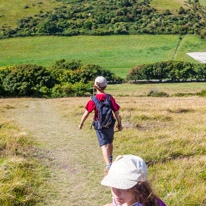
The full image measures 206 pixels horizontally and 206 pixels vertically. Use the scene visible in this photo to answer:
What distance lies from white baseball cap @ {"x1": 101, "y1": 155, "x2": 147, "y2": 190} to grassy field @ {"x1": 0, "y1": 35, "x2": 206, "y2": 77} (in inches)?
4161

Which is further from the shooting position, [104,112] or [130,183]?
[104,112]

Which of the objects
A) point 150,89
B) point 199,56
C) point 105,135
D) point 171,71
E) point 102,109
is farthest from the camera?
point 199,56

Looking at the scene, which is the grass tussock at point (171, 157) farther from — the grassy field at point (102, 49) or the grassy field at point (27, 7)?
the grassy field at point (27, 7)

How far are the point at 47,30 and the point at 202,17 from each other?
99655 millimetres

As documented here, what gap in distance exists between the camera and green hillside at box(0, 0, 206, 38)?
13450cm

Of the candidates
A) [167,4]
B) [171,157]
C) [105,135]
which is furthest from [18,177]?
[167,4]

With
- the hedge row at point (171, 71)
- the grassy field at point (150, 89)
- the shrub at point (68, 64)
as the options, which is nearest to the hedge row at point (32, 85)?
the grassy field at point (150, 89)

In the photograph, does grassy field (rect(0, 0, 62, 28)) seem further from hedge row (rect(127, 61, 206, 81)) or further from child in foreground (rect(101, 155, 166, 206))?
A: child in foreground (rect(101, 155, 166, 206))

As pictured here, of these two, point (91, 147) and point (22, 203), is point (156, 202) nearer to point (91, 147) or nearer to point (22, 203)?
point (22, 203)

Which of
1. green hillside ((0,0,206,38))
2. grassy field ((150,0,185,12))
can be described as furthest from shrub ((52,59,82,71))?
grassy field ((150,0,185,12))

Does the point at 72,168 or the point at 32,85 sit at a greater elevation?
the point at 72,168

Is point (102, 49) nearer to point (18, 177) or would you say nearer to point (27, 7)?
point (27, 7)

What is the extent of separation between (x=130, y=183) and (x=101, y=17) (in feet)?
535

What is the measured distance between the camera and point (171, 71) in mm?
98500
